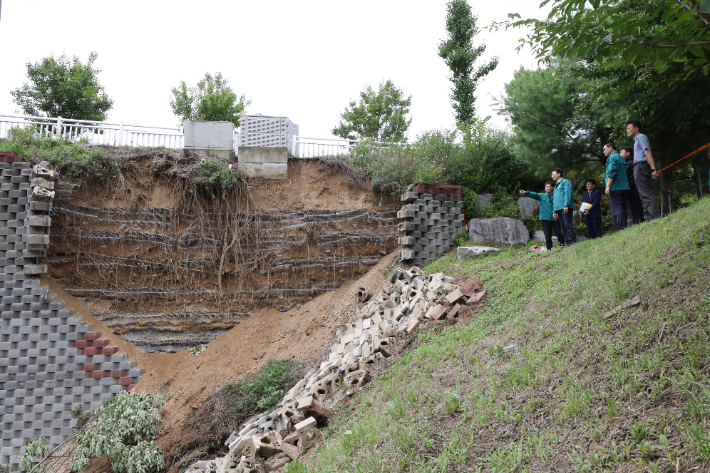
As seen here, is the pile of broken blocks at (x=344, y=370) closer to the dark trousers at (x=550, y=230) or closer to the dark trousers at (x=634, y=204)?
the dark trousers at (x=550, y=230)

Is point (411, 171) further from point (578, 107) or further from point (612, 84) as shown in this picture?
point (612, 84)

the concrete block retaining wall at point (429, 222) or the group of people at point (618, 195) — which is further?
the concrete block retaining wall at point (429, 222)

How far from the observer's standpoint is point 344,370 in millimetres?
6738

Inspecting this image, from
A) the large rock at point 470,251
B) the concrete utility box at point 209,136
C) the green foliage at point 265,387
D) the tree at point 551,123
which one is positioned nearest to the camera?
the green foliage at point 265,387

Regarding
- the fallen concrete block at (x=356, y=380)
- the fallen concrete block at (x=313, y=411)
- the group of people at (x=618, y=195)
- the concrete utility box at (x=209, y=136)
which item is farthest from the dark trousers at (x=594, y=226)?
the concrete utility box at (x=209, y=136)

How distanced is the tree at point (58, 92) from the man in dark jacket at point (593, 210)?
26.6m

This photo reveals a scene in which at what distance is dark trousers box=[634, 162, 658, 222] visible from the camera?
7.80 metres

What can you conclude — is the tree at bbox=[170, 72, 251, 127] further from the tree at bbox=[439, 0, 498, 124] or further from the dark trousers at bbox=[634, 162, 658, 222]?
the dark trousers at bbox=[634, 162, 658, 222]

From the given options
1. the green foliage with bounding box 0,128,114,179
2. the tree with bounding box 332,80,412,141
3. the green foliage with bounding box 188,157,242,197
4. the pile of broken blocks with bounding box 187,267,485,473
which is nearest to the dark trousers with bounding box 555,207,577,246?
the pile of broken blocks with bounding box 187,267,485,473

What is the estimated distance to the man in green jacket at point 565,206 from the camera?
29.2 ft

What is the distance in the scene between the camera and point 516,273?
777 centimetres

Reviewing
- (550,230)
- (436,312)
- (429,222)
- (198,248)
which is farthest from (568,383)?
(198,248)

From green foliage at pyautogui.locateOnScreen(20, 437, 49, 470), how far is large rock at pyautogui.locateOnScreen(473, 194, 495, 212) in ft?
35.7

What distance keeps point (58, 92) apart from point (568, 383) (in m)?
30.4
